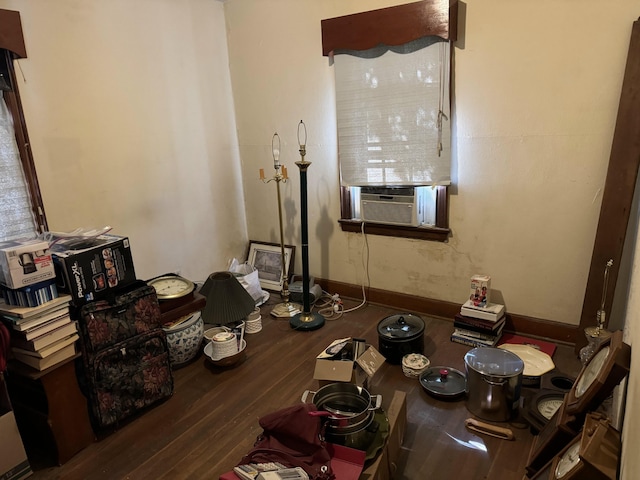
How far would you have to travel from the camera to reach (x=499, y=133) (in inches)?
98.7

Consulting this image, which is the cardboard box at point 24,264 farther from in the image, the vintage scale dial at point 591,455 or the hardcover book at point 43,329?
the vintage scale dial at point 591,455

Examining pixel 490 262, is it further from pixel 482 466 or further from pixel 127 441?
pixel 127 441

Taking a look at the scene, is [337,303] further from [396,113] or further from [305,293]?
[396,113]

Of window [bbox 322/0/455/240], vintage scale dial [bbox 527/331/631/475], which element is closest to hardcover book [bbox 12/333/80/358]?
vintage scale dial [bbox 527/331/631/475]

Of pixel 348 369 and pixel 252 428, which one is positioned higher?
pixel 348 369

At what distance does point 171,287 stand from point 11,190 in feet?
3.17

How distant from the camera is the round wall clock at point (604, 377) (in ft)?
3.95

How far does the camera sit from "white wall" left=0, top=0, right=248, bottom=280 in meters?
2.39

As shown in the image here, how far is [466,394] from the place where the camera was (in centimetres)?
207

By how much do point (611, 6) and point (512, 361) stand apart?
5.89 ft

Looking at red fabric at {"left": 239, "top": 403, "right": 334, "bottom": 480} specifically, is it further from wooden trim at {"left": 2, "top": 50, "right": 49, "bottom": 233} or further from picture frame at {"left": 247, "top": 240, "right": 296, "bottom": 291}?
picture frame at {"left": 247, "top": 240, "right": 296, "bottom": 291}

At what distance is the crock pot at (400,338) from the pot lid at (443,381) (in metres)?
0.17

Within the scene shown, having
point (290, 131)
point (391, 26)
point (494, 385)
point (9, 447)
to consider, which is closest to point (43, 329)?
point (9, 447)

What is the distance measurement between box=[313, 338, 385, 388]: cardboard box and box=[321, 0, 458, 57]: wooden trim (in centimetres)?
185
